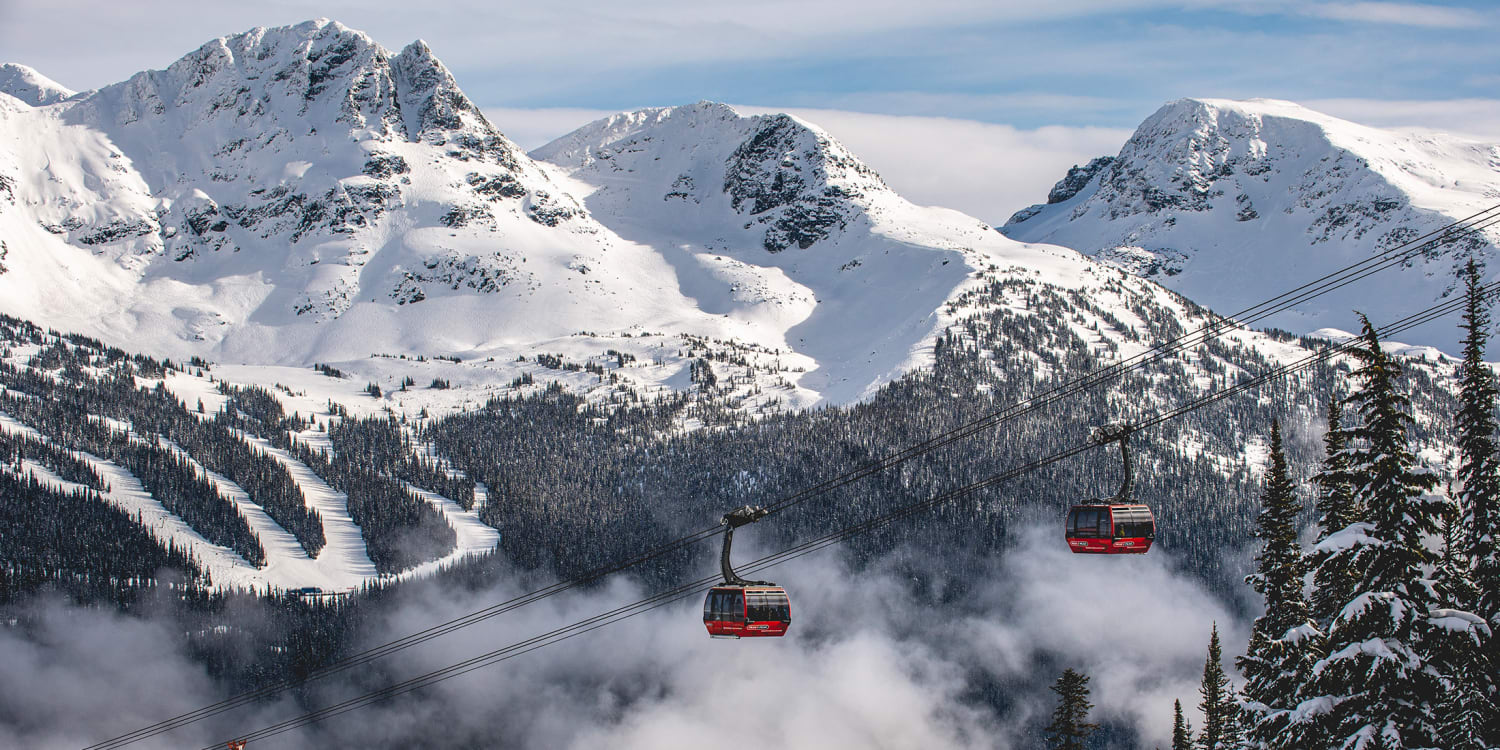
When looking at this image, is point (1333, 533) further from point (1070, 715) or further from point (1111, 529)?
point (1070, 715)

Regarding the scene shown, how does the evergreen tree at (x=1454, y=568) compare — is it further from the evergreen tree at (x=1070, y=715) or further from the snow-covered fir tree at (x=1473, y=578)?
the evergreen tree at (x=1070, y=715)

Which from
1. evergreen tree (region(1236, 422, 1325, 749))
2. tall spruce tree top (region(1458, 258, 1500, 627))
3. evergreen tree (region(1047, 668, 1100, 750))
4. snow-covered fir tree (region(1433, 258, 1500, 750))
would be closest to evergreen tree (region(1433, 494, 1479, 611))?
snow-covered fir tree (region(1433, 258, 1500, 750))

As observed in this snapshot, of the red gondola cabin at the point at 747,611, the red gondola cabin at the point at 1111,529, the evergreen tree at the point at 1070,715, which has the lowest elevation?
the evergreen tree at the point at 1070,715

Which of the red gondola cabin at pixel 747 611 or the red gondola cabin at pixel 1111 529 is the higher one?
the red gondola cabin at pixel 1111 529

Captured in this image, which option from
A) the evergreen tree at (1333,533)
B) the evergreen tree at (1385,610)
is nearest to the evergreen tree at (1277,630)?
the evergreen tree at (1333,533)

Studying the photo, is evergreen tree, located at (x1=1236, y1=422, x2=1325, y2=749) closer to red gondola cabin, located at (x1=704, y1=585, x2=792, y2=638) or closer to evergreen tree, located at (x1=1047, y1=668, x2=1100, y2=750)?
evergreen tree, located at (x1=1047, y1=668, x2=1100, y2=750)

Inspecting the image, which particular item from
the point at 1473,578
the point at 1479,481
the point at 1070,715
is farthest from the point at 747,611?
the point at 1479,481

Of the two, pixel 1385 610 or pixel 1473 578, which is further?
pixel 1473 578
